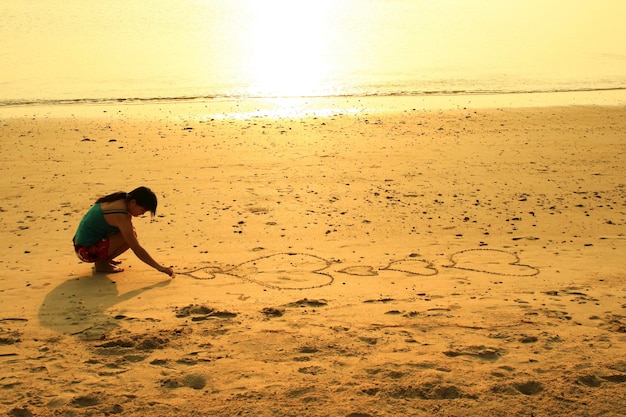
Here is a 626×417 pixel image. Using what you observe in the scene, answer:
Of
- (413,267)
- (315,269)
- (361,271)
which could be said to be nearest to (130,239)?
(315,269)

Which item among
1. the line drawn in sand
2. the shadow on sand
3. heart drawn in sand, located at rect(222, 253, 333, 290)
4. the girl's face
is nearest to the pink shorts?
the shadow on sand

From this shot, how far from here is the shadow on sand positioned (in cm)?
468

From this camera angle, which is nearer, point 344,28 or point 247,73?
point 247,73

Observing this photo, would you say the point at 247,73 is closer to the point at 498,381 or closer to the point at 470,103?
the point at 470,103

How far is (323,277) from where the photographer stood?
226 inches

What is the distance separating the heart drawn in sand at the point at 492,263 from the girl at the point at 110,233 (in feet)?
7.68

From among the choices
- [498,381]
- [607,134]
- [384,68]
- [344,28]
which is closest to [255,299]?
[498,381]

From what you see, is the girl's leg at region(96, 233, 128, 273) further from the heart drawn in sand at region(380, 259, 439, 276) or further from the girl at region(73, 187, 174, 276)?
the heart drawn in sand at region(380, 259, 439, 276)

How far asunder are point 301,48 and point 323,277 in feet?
52.4

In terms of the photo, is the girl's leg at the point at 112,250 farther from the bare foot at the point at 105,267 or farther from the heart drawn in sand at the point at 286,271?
the heart drawn in sand at the point at 286,271

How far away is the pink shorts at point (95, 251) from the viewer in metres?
5.71

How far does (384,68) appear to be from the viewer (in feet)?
60.8

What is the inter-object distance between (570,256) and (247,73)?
1226 cm

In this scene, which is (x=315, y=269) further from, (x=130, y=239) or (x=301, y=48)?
(x=301, y=48)
